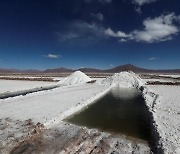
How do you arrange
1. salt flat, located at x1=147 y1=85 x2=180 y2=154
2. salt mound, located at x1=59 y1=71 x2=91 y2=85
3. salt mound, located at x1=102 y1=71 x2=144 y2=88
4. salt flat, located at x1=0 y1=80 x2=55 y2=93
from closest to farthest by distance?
1. salt flat, located at x1=147 y1=85 x2=180 y2=154
2. salt flat, located at x1=0 y1=80 x2=55 y2=93
3. salt mound, located at x1=102 y1=71 x2=144 y2=88
4. salt mound, located at x1=59 y1=71 x2=91 y2=85

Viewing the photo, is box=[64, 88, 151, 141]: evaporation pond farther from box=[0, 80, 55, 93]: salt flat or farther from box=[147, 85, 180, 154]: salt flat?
box=[0, 80, 55, 93]: salt flat

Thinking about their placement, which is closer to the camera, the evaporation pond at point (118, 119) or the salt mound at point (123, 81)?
the evaporation pond at point (118, 119)

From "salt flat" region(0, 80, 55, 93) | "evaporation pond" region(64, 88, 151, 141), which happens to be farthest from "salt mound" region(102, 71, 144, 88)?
"evaporation pond" region(64, 88, 151, 141)

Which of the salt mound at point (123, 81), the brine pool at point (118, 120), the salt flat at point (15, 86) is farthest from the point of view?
the salt mound at point (123, 81)

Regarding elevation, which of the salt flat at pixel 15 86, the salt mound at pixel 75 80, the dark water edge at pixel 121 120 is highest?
the salt mound at pixel 75 80

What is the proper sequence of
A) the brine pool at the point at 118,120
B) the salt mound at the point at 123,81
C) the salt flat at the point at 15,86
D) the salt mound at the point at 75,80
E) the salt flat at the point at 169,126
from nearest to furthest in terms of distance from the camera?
the salt flat at the point at 169,126 < the brine pool at the point at 118,120 < the salt flat at the point at 15,86 < the salt mound at the point at 123,81 < the salt mound at the point at 75,80

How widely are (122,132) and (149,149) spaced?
2.19 m

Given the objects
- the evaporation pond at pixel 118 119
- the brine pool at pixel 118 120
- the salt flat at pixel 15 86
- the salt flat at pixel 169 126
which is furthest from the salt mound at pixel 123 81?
the salt flat at pixel 169 126

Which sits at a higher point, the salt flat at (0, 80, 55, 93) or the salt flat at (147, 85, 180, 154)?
the salt flat at (0, 80, 55, 93)

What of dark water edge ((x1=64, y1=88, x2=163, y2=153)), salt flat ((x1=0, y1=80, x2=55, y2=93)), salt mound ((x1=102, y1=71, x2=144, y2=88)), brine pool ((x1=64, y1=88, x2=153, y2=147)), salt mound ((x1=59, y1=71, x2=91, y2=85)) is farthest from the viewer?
salt mound ((x1=59, y1=71, x2=91, y2=85))

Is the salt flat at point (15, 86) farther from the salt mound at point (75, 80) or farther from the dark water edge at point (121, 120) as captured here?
the dark water edge at point (121, 120)

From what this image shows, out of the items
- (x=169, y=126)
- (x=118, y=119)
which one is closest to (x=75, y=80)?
(x=118, y=119)

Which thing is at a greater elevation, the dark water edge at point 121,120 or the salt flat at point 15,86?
the salt flat at point 15,86

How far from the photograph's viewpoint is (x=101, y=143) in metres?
8.38
